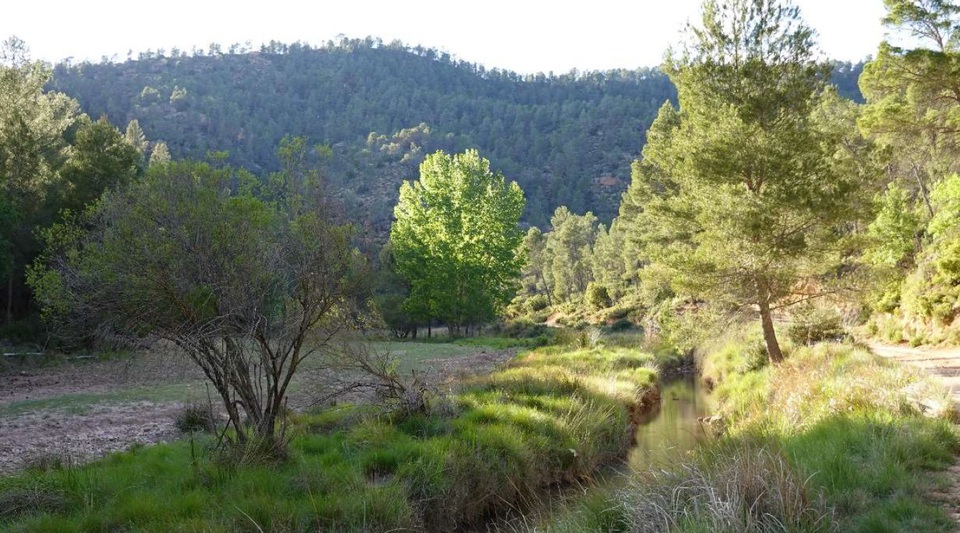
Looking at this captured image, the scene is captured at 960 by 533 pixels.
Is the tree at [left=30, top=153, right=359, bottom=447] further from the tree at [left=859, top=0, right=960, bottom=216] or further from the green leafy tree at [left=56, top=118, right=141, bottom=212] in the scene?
the green leafy tree at [left=56, top=118, right=141, bottom=212]

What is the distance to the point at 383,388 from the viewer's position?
423 inches

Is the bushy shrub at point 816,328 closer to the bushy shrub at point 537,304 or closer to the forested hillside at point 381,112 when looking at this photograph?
the bushy shrub at point 537,304

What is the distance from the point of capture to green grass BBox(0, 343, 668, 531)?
6035mm

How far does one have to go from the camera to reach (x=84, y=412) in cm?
1262

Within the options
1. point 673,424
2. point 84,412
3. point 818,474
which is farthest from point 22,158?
point 818,474

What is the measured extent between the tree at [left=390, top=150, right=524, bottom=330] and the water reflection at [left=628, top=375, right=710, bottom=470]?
63.5ft

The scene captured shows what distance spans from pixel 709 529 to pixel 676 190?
30.9m

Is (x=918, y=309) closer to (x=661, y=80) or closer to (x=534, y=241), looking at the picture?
(x=534, y=241)

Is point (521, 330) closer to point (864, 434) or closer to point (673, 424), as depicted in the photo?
point (673, 424)

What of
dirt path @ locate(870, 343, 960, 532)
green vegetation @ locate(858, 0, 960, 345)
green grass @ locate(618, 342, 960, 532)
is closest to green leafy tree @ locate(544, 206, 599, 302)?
green vegetation @ locate(858, 0, 960, 345)

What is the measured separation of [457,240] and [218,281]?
31390 mm

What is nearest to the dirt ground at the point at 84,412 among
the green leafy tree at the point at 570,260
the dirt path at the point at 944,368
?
the dirt path at the point at 944,368

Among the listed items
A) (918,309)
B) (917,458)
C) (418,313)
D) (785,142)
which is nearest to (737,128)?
(785,142)

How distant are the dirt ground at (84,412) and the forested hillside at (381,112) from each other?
231ft
